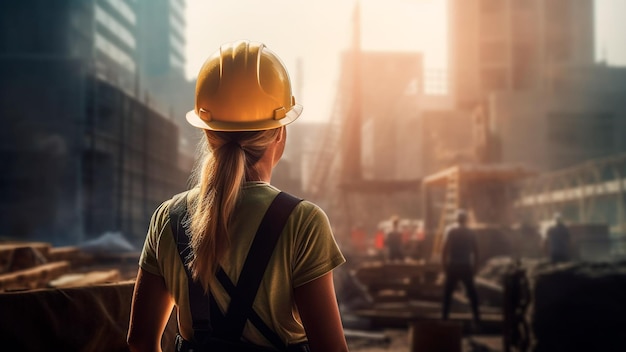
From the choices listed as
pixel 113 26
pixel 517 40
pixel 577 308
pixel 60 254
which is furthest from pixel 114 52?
pixel 577 308

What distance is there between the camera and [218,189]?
165 cm

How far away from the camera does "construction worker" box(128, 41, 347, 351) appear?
5.22ft

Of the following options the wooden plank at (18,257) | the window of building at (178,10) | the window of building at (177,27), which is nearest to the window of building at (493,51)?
the window of building at (177,27)

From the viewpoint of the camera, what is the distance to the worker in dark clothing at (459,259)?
10.4 metres

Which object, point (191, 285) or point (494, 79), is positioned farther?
point (494, 79)

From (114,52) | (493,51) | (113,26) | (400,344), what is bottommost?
(400,344)

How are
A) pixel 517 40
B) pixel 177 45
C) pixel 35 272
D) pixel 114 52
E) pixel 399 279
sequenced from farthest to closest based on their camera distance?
pixel 177 45
pixel 517 40
pixel 114 52
pixel 399 279
pixel 35 272

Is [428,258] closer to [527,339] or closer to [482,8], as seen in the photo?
[527,339]

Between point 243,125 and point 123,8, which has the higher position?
point 123,8

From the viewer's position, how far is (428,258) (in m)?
19.2

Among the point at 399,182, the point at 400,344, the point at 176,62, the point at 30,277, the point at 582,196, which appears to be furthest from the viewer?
the point at 176,62

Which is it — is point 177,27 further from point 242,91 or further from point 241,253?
point 241,253

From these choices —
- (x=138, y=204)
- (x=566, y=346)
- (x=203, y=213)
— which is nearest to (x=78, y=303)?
(x=203, y=213)

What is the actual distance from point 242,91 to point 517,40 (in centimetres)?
4611
